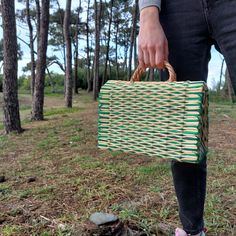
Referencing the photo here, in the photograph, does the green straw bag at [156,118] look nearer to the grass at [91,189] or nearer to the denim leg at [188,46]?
the denim leg at [188,46]

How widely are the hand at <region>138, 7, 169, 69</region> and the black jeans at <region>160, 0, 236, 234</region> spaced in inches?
2.7

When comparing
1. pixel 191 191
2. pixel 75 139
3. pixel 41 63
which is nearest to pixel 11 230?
pixel 191 191

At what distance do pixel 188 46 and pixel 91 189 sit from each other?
4.86ft

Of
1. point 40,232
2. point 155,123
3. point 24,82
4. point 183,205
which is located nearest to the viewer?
point 155,123

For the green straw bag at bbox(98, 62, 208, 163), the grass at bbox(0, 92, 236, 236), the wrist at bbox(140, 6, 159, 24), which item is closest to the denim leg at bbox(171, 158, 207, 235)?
the green straw bag at bbox(98, 62, 208, 163)

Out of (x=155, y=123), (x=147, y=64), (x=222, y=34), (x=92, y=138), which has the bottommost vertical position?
(x=92, y=138)

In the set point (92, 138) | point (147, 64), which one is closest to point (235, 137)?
point (92, 138)

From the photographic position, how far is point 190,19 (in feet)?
4.00

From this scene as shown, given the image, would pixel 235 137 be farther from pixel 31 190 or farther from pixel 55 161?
pixel 31 190

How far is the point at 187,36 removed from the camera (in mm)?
1241

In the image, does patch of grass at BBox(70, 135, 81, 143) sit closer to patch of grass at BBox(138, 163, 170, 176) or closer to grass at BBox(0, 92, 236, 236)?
grass at BBox(0, 92, 236, 236)

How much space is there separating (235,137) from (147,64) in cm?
407

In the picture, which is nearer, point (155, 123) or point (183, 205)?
point (155, 123)

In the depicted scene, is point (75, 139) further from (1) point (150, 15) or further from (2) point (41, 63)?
(1) point (150, 15)
